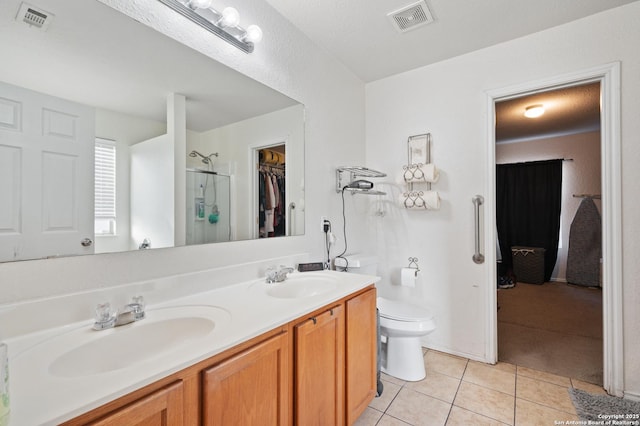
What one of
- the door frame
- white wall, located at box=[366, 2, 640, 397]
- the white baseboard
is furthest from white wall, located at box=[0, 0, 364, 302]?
the white baseboard

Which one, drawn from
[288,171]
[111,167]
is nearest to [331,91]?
[288,171]

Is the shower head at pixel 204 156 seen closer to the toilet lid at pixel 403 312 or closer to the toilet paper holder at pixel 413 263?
the toilet lid at pixel 403 312

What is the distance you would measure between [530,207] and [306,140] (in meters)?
4.67

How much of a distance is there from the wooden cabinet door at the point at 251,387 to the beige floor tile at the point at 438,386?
121 cm

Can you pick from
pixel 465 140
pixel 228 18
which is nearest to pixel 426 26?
pixel 465 140

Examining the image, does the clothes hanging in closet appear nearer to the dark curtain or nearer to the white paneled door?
the white paneled door

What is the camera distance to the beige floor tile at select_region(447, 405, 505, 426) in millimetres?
1558

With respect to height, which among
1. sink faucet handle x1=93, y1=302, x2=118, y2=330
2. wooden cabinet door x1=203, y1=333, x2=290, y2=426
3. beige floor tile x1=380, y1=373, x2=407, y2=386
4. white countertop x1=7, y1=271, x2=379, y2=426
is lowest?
beige floor tile x1=380, y1=373, x2=407, y2=386

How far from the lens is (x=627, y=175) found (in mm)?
1769

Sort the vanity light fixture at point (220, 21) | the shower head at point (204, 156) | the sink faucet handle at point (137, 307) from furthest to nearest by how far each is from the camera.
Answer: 1. the shower head at point (204, 156)
2. the vanity light fixture at point (220, 21)
3. the sink faucet handle at point (137, 307)

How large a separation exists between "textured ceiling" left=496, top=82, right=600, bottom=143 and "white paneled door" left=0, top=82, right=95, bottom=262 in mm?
2986

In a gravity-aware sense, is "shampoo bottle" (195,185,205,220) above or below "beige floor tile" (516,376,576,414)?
above

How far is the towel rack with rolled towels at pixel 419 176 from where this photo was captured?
7.56 ft

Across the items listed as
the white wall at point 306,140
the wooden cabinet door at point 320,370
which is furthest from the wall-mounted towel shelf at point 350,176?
the wooden cabinet door at point 320,370
